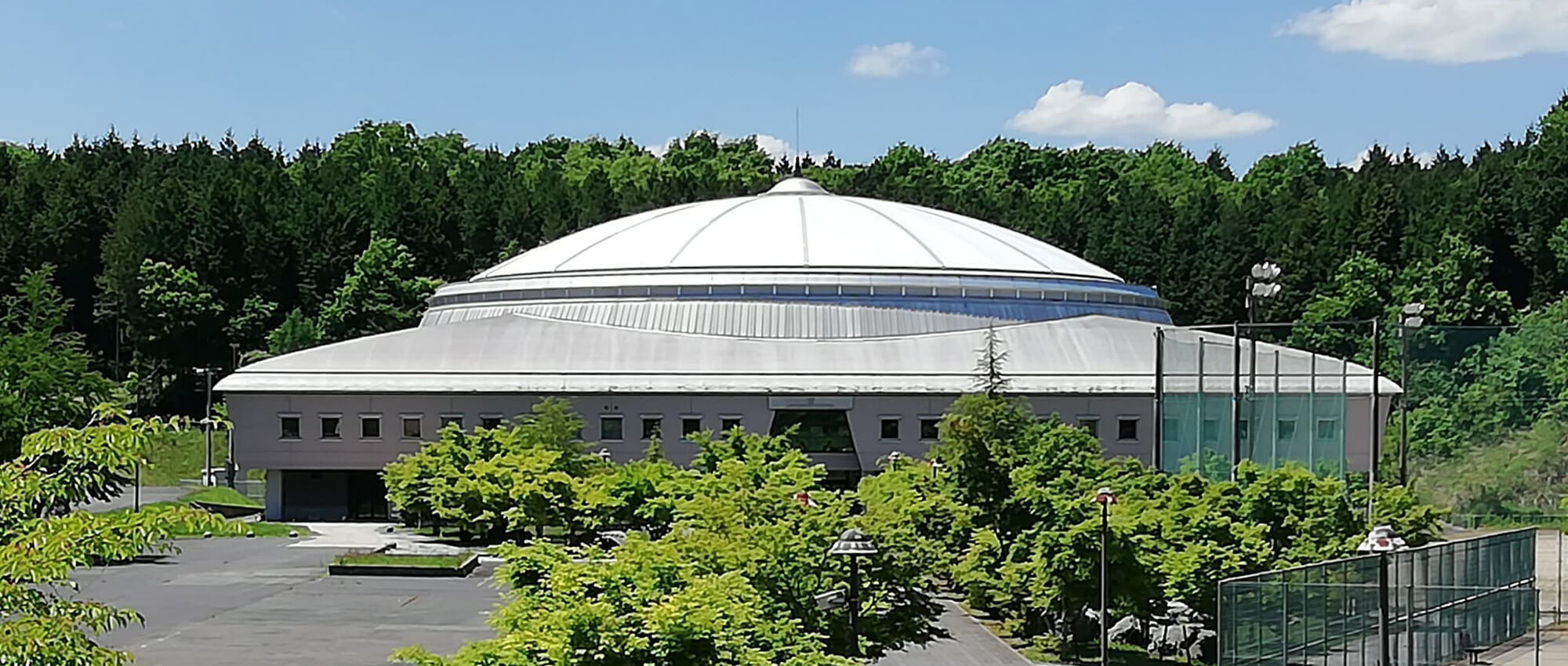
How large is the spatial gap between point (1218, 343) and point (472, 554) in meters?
19.4

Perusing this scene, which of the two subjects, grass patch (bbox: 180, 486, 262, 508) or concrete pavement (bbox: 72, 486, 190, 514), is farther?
grass patch (bbox: 180, 486, 262, 508)

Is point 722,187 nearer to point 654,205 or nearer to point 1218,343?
point 654,205

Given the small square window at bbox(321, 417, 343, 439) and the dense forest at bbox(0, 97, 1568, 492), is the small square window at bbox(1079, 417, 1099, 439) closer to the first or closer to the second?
the small square window at bbox(321, 417, 343, 439)

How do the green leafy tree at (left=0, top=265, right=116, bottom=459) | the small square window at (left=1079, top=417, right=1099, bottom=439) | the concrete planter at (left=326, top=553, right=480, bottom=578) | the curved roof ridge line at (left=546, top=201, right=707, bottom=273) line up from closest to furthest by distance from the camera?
the green leafy tree at (left=0, top=265, right=116, bottom=459), the concrete planter at (left=326, top=553, right=480, bottom=578), the small square window at (left=1079, top=417, right=1099, bottom=439), the curved roof ridge line at (left=546, top=201, right=707, bottom=273)

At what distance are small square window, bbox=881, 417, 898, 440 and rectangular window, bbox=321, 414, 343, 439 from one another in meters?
18.1

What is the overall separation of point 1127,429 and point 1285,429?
23.5 metres

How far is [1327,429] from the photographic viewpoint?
36281 millimetres

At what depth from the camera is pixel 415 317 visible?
311ft

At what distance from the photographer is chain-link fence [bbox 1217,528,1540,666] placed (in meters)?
21.1

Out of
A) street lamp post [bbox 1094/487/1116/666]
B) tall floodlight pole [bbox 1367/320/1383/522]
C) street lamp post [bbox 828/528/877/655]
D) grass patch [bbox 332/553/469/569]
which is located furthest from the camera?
grass patch [bbox 332/553/469/569]

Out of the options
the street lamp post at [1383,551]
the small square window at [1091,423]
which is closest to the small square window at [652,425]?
the small square window at [1091,423]

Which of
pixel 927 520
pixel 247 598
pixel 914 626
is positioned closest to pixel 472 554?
pixel 247 598

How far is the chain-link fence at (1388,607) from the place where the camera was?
21125 mm

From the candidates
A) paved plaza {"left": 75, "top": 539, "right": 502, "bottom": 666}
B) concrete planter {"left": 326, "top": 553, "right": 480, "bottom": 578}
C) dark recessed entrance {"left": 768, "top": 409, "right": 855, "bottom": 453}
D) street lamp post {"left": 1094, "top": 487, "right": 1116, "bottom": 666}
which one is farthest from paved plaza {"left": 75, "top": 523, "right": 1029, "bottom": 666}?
dark recessed entrance {"left": 768, "top": 409, "right": 855, "bottom": 453}
